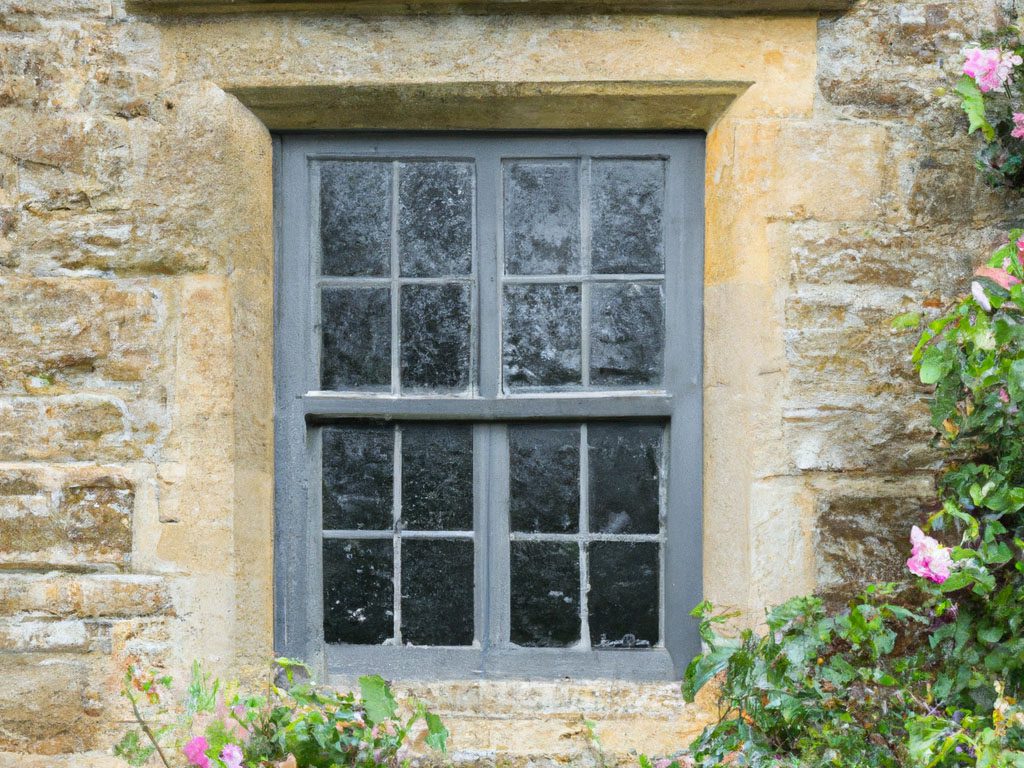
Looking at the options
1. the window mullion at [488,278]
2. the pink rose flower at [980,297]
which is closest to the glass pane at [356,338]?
the window mullion at [488,278]

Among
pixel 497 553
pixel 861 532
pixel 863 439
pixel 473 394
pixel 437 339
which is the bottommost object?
pixel 497 553

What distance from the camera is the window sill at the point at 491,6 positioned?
2.39m

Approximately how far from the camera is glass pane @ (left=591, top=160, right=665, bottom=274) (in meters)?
2.65

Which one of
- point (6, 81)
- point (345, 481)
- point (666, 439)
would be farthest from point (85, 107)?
point (666, 439)

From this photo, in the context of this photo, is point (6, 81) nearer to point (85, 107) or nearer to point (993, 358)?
point (85, 107)

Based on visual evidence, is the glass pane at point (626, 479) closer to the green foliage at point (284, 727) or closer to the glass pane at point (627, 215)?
the glass pane at point (627, 215)

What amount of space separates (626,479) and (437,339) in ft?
2.21

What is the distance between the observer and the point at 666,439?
266 centimetres

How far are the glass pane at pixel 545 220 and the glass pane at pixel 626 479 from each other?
50 cm

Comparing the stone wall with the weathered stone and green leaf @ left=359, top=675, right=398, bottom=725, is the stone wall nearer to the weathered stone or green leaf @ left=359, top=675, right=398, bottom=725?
the weathered stone

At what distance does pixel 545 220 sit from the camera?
2.66 meters

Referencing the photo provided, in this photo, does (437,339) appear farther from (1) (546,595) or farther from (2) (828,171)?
→ (2) (828,171)

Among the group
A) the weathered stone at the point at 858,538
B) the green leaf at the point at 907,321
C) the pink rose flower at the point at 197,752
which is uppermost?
the green leaf at the point at 907,321

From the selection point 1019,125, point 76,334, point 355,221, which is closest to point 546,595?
point 355,221
